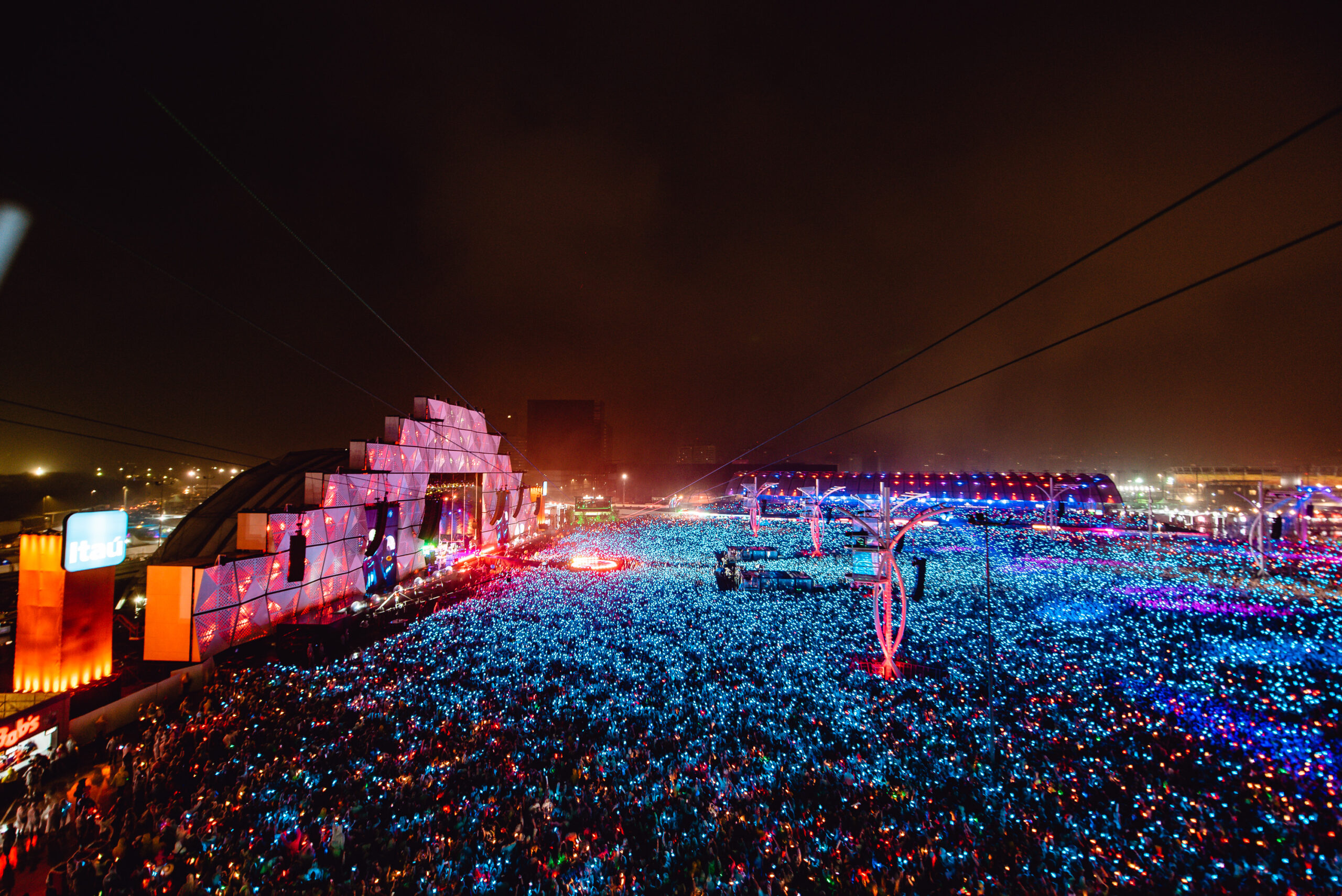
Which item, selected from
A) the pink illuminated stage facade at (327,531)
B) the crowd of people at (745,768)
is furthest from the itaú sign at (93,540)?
the crowd of people at (745,768)

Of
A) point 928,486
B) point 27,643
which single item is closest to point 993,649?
point 27,643

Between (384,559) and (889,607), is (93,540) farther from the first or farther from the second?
(889,607)

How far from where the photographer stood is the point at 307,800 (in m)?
6.86

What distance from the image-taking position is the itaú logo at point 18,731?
22.7 ft

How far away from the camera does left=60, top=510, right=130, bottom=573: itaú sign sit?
959 cm

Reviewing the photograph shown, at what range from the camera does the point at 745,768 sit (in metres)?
7.57

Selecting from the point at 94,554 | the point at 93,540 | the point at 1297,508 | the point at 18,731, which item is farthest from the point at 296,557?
the point at 1297,508

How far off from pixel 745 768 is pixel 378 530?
17083 mm

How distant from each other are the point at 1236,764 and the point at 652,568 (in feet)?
64.0

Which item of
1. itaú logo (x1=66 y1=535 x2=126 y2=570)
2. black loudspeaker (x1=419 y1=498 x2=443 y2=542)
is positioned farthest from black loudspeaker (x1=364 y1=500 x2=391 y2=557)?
itaú logo (x1=66 y1=535 x2=126 y2=570)

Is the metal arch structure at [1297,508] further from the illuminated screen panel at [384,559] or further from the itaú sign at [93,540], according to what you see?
the itaú sign at [93,540]

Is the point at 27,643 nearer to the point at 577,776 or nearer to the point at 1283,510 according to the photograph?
A: the point at 577,776

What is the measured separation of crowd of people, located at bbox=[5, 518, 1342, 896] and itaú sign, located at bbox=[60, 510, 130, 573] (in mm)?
3719

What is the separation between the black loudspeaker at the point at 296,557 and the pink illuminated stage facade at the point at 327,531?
34 millimetres
